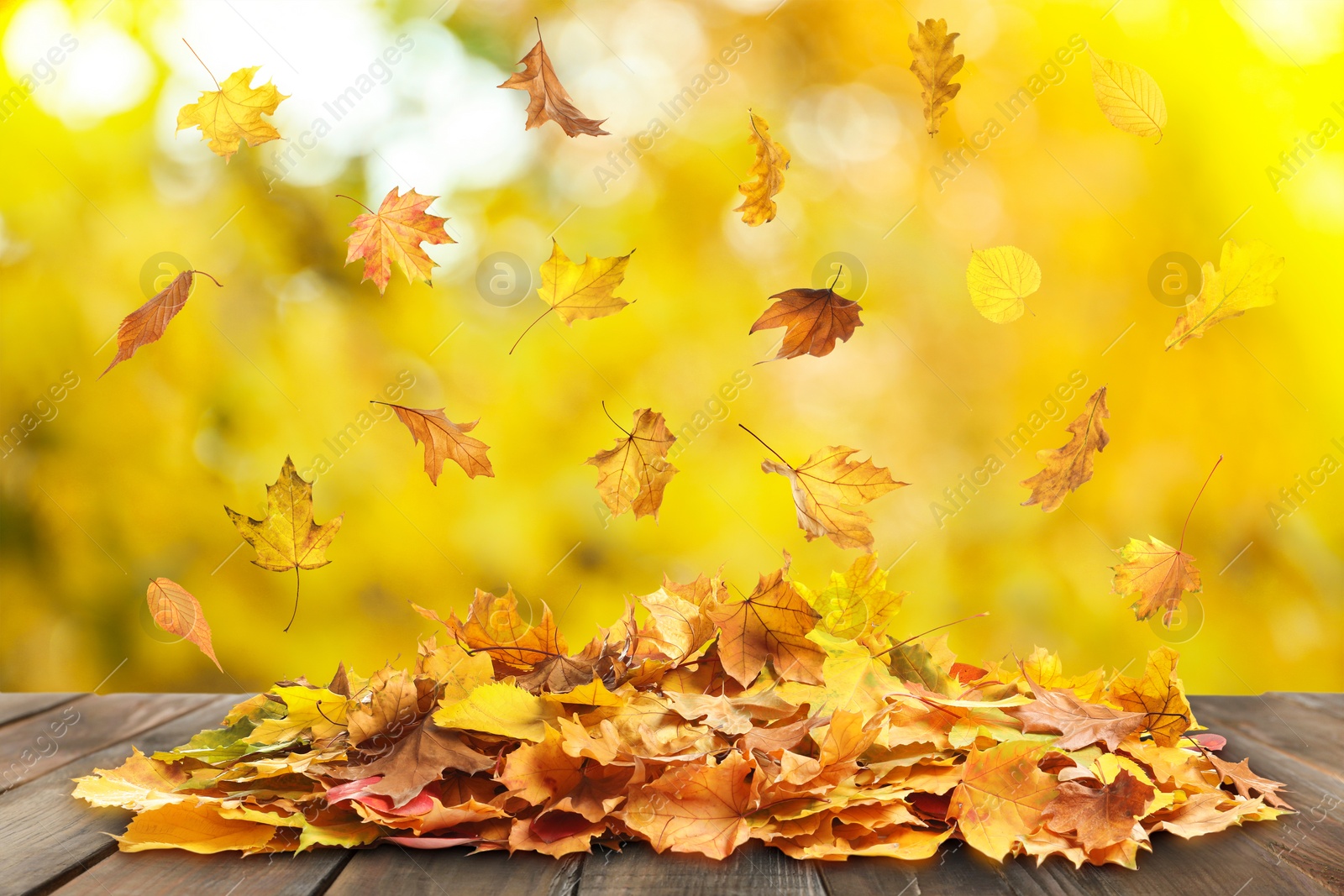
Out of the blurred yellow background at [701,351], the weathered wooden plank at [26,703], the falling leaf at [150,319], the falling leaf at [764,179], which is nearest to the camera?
the falling leaf at [150,319]

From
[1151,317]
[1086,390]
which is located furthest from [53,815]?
[1151,317]

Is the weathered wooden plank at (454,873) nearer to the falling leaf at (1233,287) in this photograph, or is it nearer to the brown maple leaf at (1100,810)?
the brown maple leaf at (1100,810)

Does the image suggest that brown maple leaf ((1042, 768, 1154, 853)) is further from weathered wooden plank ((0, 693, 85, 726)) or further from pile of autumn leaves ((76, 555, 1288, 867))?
weathered wooden plank ((0, 693, 85, 726))

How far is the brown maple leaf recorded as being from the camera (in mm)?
649

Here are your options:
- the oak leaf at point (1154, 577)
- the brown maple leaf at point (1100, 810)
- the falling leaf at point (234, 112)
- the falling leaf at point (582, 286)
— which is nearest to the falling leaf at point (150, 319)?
the falling leaf at point (234, 112)

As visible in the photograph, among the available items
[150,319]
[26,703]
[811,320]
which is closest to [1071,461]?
[811,320]

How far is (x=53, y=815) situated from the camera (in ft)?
2.45

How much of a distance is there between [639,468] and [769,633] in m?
0.20

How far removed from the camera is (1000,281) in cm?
88

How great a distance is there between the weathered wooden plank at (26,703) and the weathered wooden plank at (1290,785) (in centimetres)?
120

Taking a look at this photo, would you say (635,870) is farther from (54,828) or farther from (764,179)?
(764,179)

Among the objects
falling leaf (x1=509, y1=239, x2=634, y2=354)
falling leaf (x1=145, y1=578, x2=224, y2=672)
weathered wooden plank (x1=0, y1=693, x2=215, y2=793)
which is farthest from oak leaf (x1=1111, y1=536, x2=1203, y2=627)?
weathered wooden plank (x1=0, y1=693, x2=215, y2=793)

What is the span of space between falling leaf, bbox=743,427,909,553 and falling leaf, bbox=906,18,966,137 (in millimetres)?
327

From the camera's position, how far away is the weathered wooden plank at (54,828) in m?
0.64
